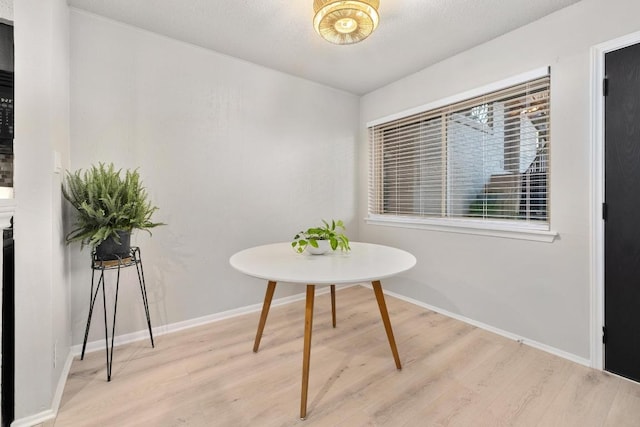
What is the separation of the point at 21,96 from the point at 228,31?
1388mm

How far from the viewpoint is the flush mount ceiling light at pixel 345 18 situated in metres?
1.62

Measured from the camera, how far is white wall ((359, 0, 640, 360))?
1865 mm

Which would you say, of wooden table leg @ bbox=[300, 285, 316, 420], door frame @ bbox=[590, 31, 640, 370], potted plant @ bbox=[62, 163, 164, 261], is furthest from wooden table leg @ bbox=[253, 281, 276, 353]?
door frame @ bbox=[590, 31, 640, 370]

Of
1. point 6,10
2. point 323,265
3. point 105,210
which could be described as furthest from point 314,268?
point 6,10

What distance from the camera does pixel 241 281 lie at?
Answer: 2693 millimetres

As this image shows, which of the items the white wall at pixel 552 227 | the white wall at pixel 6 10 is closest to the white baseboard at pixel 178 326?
the white wall at pixel 552 227

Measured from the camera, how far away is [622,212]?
5.65 feet

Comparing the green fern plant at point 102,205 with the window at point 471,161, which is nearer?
the green fern plant at point 102,205

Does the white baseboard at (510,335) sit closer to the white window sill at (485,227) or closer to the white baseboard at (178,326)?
the white window sill at (485,227)

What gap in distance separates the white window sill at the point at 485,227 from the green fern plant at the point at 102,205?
7.73 ft

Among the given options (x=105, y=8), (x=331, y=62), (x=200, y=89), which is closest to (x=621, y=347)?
(x=331, y=62)

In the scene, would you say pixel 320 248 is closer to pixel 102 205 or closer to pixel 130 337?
pixel 102 205

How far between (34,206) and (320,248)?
4.83 feet

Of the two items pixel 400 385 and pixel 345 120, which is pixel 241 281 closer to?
pixel 400 385
